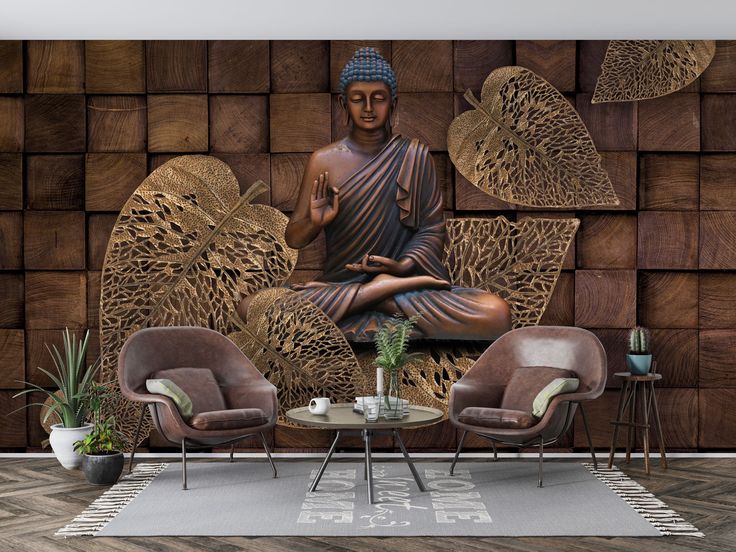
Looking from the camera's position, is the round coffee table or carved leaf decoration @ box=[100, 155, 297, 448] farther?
carved leaf decoration @ box=[100, 155, 297, 448]

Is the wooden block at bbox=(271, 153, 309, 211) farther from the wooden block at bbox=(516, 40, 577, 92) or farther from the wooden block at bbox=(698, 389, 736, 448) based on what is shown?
the wooden block at bbox=(698, 389, 736, 448)

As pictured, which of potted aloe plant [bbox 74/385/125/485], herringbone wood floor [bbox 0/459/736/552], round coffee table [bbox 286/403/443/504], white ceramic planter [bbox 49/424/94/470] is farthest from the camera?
white ceramic planter [bbox 49/424/94/470]

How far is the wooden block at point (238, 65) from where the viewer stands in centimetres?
551

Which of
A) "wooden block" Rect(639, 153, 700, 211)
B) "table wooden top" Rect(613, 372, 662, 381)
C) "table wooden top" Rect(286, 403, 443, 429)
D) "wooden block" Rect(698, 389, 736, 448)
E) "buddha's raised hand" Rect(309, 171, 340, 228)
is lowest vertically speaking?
"wooden block" Rect(698, 389, 736, 448)

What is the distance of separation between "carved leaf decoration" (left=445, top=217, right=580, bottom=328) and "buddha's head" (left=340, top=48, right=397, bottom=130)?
2.84 ft

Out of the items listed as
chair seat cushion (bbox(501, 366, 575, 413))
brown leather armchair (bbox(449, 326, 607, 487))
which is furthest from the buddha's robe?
chair seat cushion (bbox(501, 366, 575, 413))

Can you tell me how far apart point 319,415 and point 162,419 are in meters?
0.89

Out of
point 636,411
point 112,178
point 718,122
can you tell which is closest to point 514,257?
point 636,411

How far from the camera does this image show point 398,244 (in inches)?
214

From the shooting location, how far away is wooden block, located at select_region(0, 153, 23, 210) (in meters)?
5.50

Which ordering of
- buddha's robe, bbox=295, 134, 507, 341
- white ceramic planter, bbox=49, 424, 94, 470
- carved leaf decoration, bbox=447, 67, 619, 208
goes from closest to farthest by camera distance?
white ceramic planter, bbox=49, 424, 94, 470
buddha's robe, bbox=295, 134, 507, 341
carved leaf decoration, bbox=447, 67, 619, 208

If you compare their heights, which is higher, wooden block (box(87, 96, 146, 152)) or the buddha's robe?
wooden block (box(87, 96, 146, 152))

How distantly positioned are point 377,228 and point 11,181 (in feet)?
8.23

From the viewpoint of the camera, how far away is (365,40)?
5531mm
